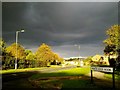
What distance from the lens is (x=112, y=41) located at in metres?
11.2

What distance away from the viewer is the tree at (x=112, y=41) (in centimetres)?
1070

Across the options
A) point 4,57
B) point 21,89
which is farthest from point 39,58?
point 21,89

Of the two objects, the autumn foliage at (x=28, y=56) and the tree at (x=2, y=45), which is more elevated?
the tree at (x=2, y=45)

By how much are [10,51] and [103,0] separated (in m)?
7.81

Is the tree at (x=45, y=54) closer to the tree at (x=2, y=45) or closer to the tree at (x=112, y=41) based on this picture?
the tree at (x=2, y=45)

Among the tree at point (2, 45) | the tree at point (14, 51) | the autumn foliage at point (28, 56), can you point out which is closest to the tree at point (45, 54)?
the autumn foliage at point (28, 56)

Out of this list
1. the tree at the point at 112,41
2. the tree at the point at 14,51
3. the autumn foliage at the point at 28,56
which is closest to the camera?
the tree at the point at 112,41

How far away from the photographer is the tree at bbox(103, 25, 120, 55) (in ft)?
35.1

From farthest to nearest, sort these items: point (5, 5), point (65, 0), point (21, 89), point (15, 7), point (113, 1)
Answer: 1. point (15, 7)
2. point (5, 5)
3. point (65, 0)
4. point (113, 1)
5. point (21, 89)

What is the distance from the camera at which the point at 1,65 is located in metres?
12.3

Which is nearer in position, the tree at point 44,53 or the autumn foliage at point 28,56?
the autumn foliage at point 28,56

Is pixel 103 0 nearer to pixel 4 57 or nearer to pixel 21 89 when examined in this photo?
pixel 21 89

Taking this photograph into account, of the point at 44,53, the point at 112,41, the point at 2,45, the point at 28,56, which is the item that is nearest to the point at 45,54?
the point at 44,53

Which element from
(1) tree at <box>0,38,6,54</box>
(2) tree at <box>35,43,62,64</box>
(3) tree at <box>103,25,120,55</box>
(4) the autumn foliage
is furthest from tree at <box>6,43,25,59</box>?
(3) tree at <box>103,25,120,55</box>
